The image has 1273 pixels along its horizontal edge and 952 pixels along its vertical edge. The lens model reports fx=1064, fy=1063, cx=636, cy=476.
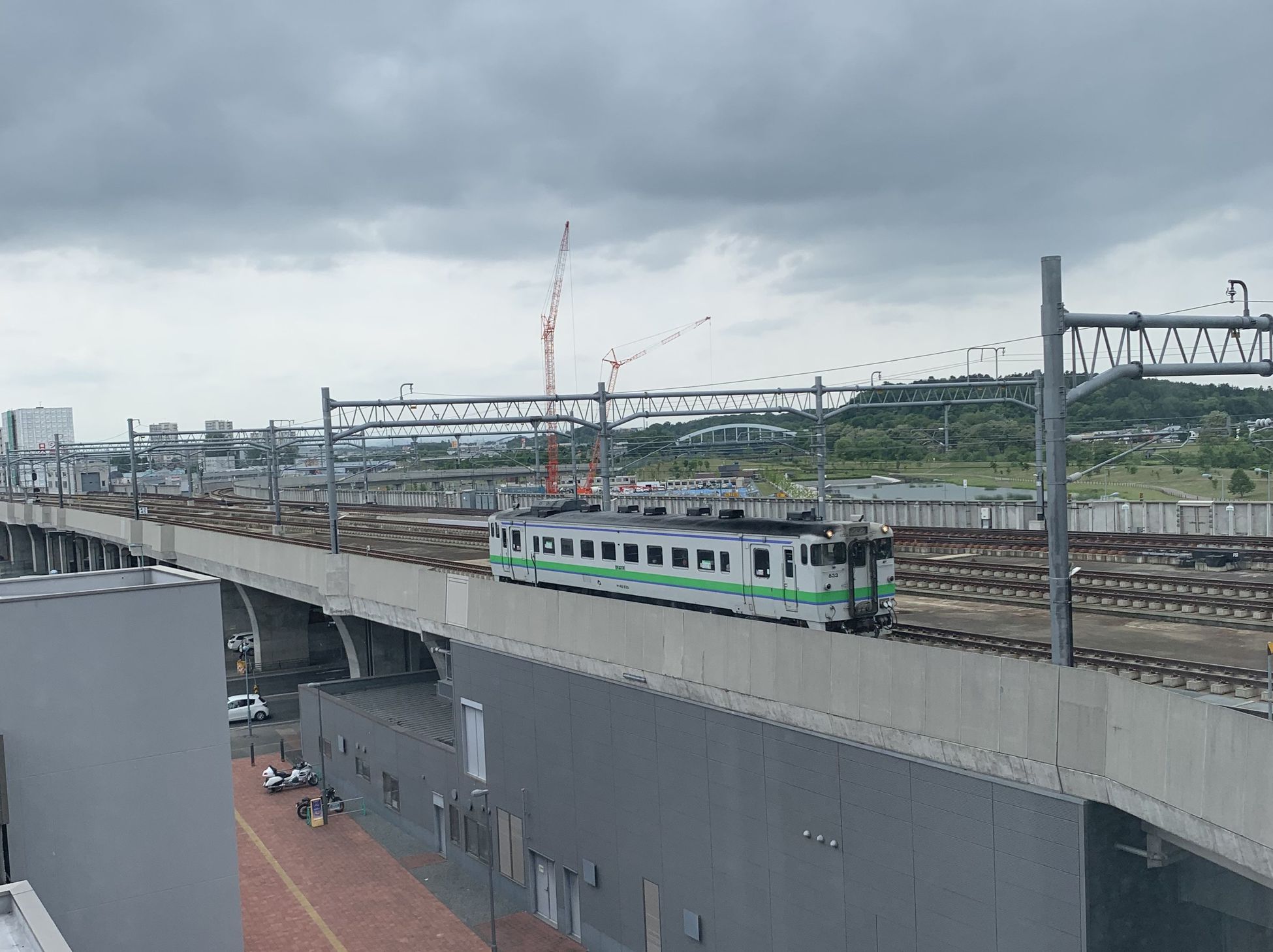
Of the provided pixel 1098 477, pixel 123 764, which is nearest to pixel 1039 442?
pixel 123 764

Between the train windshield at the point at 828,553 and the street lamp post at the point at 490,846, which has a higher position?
the train windshield at the point at 828,553

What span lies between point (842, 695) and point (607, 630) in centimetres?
539

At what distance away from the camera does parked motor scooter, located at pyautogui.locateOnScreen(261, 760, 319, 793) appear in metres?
29.1

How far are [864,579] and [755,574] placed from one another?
1.93m

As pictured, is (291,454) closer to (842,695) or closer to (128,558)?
(128,558)

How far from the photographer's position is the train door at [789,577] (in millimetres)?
17625

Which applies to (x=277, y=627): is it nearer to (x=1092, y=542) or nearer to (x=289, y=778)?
(x=289, y=778)

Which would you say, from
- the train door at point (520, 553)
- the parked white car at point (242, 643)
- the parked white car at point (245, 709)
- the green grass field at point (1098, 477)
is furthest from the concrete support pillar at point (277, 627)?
the green grass field at point (1098, 477)

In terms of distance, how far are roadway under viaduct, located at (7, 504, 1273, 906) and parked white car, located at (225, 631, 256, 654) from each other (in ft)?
84.9

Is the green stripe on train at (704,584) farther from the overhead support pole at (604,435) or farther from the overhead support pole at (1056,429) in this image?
the overhead support pole at (1056,429)

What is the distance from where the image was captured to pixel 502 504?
64812 millimetres

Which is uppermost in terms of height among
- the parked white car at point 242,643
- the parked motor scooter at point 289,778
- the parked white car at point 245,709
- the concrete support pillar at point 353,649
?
the concrete support pillar at point 353,649

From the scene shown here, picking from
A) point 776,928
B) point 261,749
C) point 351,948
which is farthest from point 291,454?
point 776,928

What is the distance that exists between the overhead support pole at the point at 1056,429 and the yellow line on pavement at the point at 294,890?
14.3m
